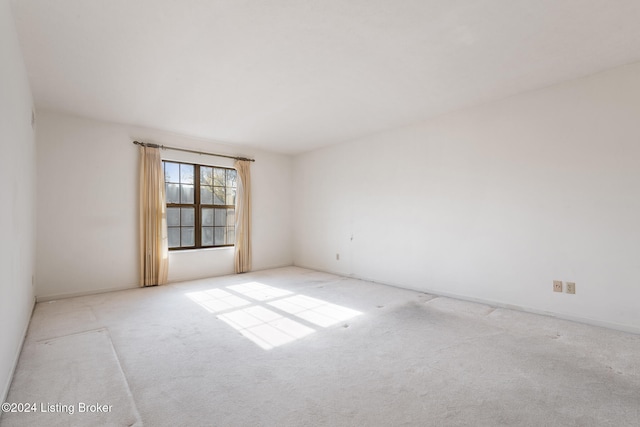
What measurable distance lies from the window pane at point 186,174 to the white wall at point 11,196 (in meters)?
2.52

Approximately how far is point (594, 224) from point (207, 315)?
13.7ft

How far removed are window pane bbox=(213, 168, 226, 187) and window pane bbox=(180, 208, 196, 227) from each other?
2.31 ft

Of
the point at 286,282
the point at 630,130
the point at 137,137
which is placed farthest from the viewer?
the point at 286,282

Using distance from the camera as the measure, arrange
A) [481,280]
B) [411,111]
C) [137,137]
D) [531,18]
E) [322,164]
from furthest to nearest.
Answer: [322,164] < [137,137] < [411,111] < [481,280] < [531,18]

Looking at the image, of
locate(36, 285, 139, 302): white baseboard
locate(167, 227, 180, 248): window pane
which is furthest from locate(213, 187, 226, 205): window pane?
locate(36, 285, 139, 302): white baseboard

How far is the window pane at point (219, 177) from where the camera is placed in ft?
18.1

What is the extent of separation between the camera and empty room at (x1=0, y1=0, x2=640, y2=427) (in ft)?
6.13

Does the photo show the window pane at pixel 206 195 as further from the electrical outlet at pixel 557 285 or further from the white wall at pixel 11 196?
the electrical outlet at pixel 557 285

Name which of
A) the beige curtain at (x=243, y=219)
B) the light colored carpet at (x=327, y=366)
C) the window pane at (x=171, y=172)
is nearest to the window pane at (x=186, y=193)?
the window pane at (x=171, y=172)

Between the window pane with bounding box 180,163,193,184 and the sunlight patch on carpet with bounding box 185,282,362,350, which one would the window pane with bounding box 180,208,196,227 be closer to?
the window pane with bounding box 180,163,193,184

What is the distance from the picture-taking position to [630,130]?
9.07 ft

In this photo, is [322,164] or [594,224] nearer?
[594,224]

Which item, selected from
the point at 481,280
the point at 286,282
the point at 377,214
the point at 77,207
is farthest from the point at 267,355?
the point at 77,207

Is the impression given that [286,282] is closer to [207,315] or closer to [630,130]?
[207,315]
